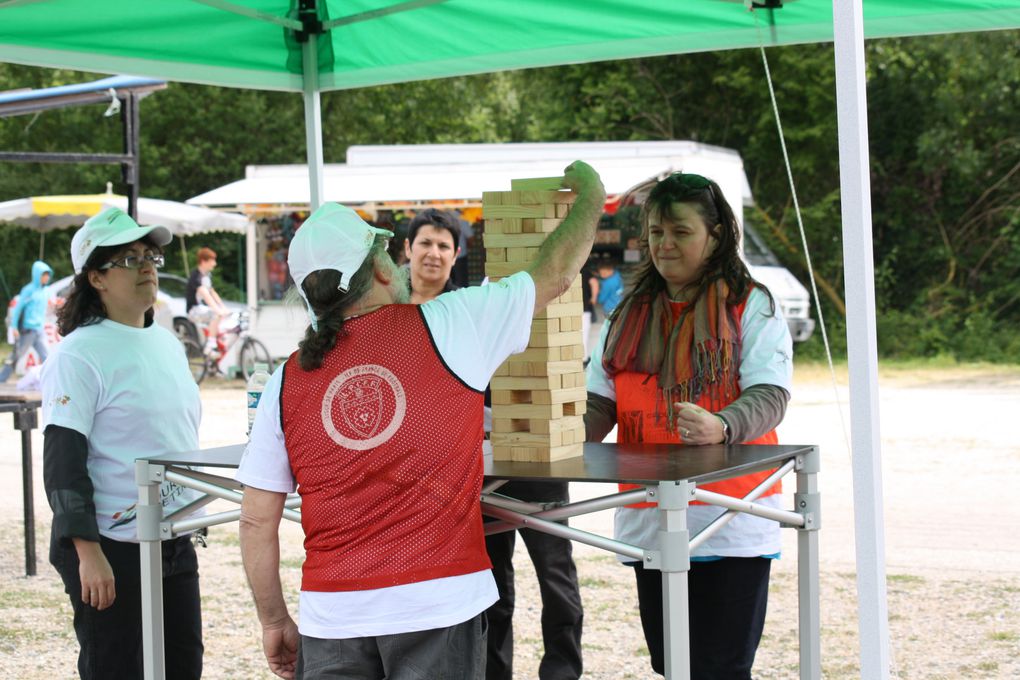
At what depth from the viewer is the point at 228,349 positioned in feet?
51.4

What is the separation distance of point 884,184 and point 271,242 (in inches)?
401

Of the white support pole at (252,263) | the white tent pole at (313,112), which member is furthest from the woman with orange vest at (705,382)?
the white support pole at (252,263)

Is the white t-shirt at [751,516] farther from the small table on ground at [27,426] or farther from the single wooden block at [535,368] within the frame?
the small table on ground at [27,426]

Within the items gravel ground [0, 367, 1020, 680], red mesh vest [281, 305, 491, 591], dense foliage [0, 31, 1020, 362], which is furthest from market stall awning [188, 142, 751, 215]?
red mesh vest [281, 305, 491, 591]

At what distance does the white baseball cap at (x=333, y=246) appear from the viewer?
2.40 metres

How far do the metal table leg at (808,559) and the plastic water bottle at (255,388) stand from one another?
155 centimetres

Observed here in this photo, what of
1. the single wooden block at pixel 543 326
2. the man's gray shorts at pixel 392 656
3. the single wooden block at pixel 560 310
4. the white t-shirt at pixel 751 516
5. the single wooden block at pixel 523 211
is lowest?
the man's gray shorts at pixel 392 656

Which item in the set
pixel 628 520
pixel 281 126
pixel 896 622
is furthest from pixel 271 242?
pixel 628 520

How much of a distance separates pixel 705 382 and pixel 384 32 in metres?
2.36

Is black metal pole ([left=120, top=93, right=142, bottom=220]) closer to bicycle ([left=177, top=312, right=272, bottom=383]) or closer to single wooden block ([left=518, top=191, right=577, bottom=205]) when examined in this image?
single wooden block ([left=518, top=191, right=577, bottom=205])

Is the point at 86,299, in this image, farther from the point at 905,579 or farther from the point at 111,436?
the point at 905,579

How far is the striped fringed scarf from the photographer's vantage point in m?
3.01

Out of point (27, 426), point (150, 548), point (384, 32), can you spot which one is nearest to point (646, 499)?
point (150, 548)

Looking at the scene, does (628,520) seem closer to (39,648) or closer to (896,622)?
(896,622)
